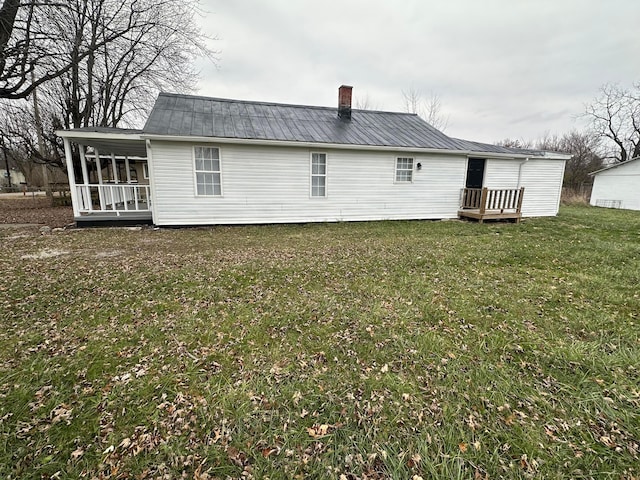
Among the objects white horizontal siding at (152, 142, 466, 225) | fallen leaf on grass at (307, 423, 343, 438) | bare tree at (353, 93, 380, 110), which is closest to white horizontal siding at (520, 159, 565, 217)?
white horizontal siding at (152, 142, 466, 225)

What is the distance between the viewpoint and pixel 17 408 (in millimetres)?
2162

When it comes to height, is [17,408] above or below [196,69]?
below

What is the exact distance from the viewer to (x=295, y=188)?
10.3m

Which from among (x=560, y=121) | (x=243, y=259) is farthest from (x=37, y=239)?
(x=560, y=121)

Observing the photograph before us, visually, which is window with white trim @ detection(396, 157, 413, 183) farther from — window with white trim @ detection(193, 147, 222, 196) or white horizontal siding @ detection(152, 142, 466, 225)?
window with white trim @ detection(193, 147, 222, 196)

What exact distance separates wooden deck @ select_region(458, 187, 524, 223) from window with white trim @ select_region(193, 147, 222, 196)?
9486mm

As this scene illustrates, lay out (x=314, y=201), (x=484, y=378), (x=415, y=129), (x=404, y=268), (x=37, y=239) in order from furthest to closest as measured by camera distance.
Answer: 1. (x=415, y=129)
2. (x=314, y=201)
3. (x=37, y=239)
4. (x=404, y=268)
5. (x=484, y=378)

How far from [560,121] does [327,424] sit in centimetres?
4438

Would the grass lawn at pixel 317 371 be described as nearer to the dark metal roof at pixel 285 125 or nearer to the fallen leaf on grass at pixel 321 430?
the fallen leaf on grass at pixel 321 430

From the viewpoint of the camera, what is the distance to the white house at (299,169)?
9.16m

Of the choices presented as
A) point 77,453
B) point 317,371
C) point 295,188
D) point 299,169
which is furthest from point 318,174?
point 77,453

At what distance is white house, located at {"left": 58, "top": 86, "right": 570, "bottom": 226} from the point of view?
30.0 ft

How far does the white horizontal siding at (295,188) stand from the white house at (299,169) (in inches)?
1.3

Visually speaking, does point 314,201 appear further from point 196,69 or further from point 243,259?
point 196,69
